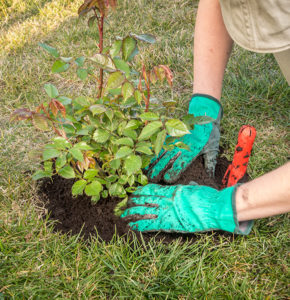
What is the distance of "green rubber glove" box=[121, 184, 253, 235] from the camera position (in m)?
1.44

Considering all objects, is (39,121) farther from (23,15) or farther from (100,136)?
(23,15)

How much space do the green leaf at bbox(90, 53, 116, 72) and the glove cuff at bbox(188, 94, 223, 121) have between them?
2.66 feet

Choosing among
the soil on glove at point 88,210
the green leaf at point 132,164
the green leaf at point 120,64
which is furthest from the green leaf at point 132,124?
the soil on glove at point 88,210

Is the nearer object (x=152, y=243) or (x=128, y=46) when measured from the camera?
Answer: (x=128, y=46)

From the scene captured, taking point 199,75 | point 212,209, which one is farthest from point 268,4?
point 212,209

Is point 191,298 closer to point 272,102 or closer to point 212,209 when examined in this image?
point 212,209

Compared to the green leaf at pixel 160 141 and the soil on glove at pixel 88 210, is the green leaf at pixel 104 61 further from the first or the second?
the soil on glove at pixel 88 210

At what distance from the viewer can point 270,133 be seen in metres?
2.13

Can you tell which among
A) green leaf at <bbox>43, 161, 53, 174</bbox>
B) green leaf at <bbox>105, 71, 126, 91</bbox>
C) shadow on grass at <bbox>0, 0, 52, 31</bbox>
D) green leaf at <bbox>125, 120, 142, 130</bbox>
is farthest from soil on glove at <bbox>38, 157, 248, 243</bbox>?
shadow on grass at <bbox>0, 0, 52, 31</bbox>

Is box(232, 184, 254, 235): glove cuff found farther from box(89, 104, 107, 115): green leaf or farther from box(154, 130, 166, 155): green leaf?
box(89, 104, 107, 115): green leaf

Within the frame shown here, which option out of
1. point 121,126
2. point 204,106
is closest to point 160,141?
point 121,126

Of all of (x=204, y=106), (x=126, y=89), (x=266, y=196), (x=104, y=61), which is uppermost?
(x=104, y=61)

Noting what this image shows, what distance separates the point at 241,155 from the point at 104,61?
887 millimetres

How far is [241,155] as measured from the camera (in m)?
1.66
